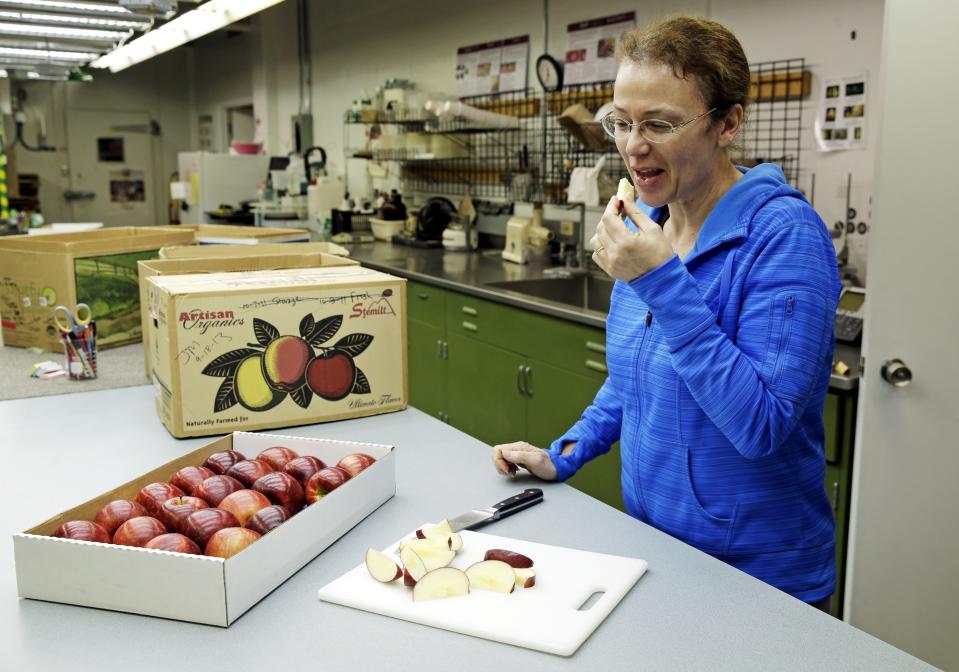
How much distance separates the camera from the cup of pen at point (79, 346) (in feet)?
7.64

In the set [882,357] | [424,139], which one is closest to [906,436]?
[882,357]

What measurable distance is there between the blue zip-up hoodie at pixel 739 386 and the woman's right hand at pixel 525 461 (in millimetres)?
25

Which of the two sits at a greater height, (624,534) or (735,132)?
(735,132)

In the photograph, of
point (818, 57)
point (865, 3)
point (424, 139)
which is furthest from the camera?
point (424, 139)

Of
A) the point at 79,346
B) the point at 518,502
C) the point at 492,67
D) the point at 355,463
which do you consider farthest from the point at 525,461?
the point at 492,67

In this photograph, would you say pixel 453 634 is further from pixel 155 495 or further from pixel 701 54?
pixel 701 54

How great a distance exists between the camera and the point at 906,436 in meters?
2.03

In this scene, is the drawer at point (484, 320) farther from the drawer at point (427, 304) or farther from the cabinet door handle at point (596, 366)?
the cabinet door handle at point (596, 366)

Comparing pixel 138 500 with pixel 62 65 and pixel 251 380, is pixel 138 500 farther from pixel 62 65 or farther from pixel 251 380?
pixel 62 65

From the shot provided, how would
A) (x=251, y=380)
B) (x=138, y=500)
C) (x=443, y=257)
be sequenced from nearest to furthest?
(x=138, y=500), (x=251, y=380), (x=443, y=257)

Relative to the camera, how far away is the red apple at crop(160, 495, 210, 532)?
1.10m

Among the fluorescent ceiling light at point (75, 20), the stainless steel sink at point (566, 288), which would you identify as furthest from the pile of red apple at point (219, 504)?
the fluorescent ceiling light at point (75, 20)

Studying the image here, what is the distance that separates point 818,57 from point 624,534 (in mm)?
2427

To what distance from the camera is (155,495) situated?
1176 millimetres
